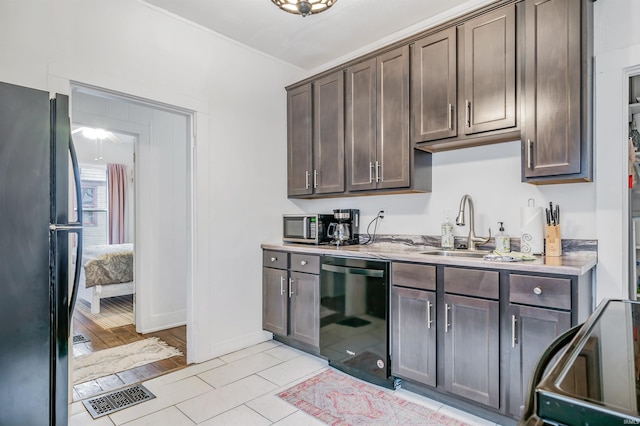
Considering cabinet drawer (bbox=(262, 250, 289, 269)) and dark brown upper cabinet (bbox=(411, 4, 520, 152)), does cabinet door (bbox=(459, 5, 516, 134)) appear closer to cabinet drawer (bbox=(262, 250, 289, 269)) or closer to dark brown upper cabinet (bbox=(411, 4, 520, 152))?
dark brown upper cabinet (bbox=(411, 4, 520, 152))

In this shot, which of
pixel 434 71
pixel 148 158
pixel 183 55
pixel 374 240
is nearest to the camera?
pixel 434 71

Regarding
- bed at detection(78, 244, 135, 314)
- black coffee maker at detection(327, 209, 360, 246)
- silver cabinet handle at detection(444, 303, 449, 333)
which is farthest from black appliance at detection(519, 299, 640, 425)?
bed at detection(78, 244, 135, 314)

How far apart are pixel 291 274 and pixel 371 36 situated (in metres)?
2.23

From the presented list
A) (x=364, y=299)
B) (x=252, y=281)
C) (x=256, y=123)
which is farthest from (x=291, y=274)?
(x=256, y=123)

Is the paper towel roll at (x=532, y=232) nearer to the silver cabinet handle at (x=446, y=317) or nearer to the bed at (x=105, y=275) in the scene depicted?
the silver cabinet handle at (x=446, y=317)

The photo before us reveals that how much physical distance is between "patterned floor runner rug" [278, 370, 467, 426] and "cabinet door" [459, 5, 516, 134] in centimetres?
184

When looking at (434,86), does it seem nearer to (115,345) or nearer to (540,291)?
(540,291)

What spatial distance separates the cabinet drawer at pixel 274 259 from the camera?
3.21 metres

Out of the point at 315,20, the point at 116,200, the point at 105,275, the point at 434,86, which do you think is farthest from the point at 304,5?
the point at 116,200

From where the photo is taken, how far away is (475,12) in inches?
92.5

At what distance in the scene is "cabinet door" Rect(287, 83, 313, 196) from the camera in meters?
3.47

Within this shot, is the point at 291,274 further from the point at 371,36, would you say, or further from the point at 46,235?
the point at 371,36

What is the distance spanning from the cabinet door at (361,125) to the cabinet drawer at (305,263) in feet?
2.32

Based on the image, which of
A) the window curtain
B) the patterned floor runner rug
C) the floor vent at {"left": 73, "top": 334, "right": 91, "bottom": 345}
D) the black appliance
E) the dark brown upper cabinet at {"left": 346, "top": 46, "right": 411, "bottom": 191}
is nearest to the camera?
the black appliance
